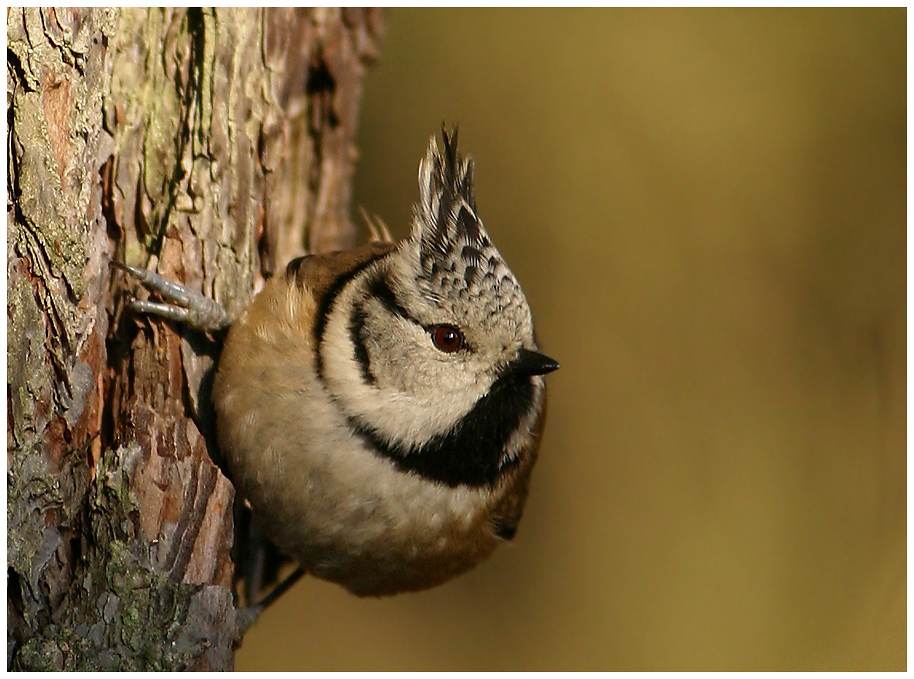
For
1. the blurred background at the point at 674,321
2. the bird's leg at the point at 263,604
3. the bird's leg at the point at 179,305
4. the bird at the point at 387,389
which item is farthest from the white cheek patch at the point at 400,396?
the blurred background at the point at 674,321

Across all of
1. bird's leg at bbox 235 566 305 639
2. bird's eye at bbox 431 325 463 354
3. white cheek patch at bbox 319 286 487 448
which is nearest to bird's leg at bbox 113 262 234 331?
white cheek patch at bbox 319 286 487 448

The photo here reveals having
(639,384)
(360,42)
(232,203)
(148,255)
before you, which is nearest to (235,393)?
(148,255)

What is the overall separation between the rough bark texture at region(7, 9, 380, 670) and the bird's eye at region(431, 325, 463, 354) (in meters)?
0.72

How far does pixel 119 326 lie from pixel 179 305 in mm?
172

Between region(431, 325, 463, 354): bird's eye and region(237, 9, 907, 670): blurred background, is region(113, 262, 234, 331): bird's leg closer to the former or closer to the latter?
region(431, 325, 463, 354): bird's eye

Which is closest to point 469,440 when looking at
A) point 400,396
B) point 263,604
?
point 400,396

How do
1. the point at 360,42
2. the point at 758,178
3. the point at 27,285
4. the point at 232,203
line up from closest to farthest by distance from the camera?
the point at 27,285, the point at 232,203, the point at 360,42, the point at 758,178

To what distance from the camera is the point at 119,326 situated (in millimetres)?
2301

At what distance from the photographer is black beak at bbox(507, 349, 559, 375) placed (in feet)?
7.11

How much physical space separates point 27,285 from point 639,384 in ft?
9.66

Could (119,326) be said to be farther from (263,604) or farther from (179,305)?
(263,604)

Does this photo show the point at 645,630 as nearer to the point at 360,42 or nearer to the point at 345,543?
the point at 345,543

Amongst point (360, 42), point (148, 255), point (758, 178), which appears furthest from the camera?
point (758, 178)

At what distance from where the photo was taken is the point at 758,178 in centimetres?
405
